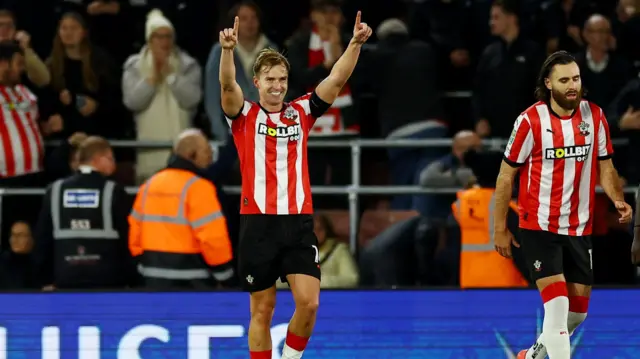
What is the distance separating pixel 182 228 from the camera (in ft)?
32.8

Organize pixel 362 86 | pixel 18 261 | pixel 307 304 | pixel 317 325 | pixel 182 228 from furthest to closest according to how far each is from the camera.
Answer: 1. pixel 362 86
2. pixel 18 261
3. pixel 182 228
4. pixel 317 325
5. pixel 307 304

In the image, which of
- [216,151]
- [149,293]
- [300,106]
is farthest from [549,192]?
[216,151]

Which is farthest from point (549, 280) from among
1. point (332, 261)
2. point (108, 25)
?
point (108, 25)

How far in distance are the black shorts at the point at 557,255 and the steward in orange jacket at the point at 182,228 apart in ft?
7.87

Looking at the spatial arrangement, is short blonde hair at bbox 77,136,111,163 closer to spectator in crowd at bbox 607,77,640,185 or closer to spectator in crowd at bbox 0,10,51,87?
spectator in crowd at bbox 0,10,51,87

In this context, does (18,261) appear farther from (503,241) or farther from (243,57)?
(503,241)

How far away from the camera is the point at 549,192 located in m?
8.45

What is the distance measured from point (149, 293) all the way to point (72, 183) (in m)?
1.29

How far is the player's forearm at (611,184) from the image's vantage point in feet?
28.0

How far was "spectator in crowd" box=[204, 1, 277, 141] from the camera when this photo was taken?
1163cm

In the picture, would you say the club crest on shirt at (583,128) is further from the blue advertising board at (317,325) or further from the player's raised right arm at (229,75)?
the player's raised right arm at (229,75)

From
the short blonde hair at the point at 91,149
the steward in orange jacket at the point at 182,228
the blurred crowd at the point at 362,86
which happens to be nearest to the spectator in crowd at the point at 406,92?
the blurred crowd at the point at 362,86

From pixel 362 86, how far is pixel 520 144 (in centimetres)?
369

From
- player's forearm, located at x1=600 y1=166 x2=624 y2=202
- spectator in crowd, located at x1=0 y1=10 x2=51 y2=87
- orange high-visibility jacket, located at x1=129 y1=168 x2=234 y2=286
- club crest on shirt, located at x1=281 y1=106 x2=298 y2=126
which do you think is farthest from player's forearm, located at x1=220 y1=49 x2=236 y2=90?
spectator in crowd, located at x1=0 y1=10 x2=51 y2=87
